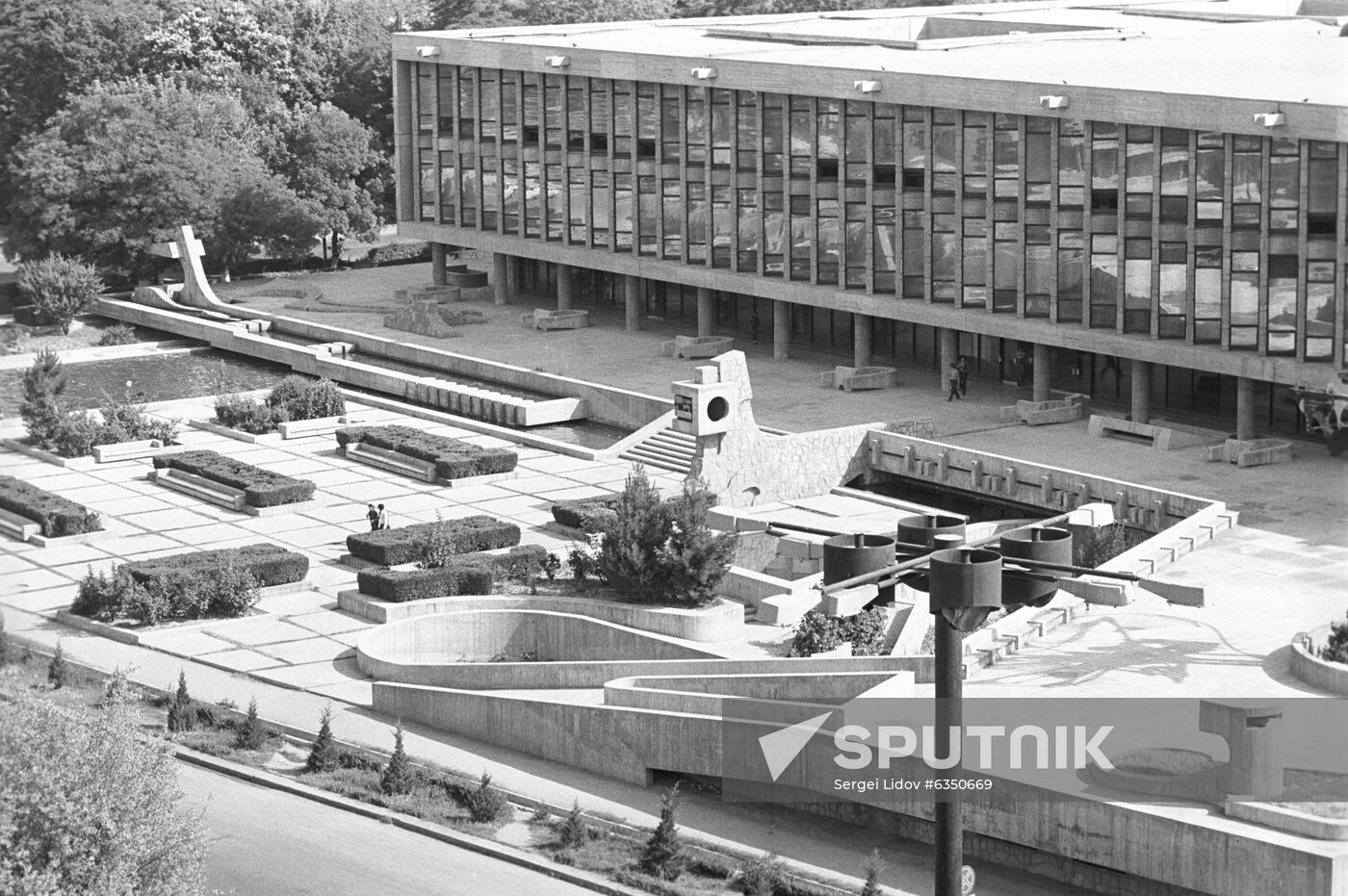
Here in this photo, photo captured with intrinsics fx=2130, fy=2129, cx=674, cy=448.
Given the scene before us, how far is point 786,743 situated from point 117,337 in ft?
185

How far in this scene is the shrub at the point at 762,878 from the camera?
33281 mm

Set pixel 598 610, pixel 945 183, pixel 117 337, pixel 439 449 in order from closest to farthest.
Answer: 1. pixel 598 610
2. pixel 439 449
3. pixel 945 183
4. pixel 117 337

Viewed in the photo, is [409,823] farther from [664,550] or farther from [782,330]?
[782,330]

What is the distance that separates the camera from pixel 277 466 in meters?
63.7

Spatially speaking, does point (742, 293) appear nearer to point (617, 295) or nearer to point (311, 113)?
point (617, 295)

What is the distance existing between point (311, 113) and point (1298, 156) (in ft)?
203

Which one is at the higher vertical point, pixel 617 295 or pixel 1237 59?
pixel 1237 59

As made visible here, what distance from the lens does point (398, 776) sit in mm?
38156

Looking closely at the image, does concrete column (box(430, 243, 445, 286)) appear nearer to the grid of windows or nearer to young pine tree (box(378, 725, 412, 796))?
the grid of windows

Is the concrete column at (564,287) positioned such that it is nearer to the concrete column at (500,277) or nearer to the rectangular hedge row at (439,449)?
the concrete column at (500,277)

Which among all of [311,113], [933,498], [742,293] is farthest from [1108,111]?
[311,113]

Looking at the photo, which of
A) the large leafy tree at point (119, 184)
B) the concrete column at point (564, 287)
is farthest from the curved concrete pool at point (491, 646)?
the large leafy tree at point (119, 184)

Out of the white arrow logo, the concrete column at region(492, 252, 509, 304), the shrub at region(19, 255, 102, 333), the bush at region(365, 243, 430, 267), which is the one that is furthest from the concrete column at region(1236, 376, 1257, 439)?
the bush at region(365, 243, 430, 267)

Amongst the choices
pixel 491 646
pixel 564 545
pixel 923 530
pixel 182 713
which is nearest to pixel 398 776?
pixel 182 713
